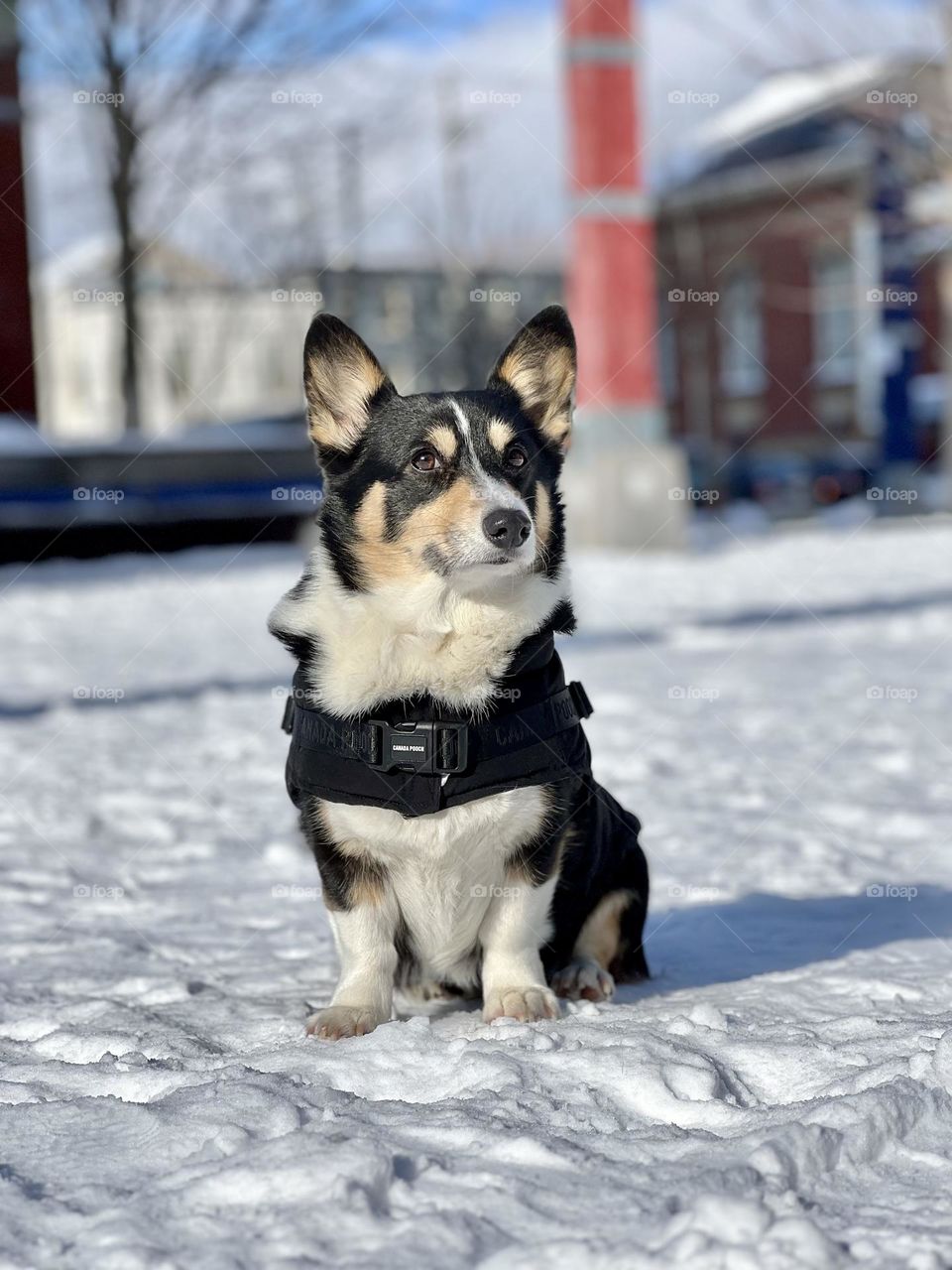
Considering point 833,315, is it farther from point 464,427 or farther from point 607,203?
point 464,427

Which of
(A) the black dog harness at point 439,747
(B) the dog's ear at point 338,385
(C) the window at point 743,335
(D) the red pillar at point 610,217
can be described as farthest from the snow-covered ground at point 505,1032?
(C) the window at point 743,335

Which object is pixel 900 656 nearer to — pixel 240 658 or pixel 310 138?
pixel 240 658

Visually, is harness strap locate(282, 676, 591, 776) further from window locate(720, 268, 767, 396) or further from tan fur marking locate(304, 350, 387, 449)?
window locate(720, 268, 767, 396)

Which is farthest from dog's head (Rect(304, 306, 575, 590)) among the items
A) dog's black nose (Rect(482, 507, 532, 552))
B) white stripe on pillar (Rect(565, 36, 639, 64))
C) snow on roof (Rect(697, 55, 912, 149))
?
snow on roof (Rect(697, 55, 912, 149))

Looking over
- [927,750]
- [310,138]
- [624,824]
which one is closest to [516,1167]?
[624,824]

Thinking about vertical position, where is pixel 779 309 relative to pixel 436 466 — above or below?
above

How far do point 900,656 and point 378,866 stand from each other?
A: 19.6 feet

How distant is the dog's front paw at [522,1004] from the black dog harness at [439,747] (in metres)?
0.43

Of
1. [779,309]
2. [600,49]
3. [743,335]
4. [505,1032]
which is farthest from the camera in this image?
[743,335]

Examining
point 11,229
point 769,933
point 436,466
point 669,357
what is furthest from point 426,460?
point 669,357

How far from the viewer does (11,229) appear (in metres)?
14.2

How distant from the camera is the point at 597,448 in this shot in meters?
14.1

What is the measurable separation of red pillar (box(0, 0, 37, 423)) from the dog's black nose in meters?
12.1

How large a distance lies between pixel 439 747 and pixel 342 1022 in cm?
57
